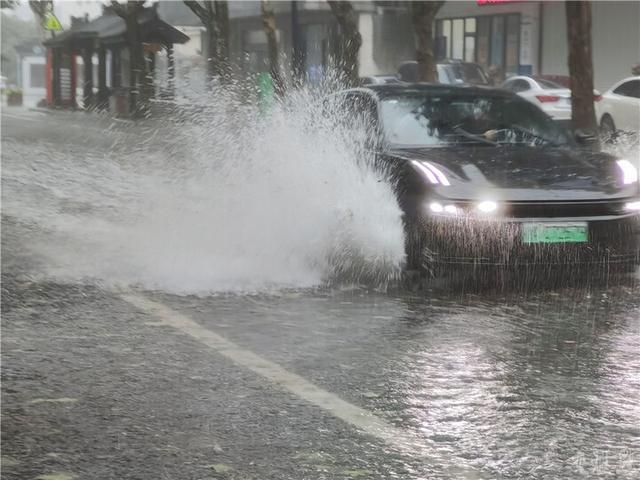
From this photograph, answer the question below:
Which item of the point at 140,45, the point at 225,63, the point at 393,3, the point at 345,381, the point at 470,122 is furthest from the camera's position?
the point at 393,3

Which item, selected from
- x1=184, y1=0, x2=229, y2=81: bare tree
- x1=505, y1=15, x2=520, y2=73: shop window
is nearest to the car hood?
x1=184, y1=0, x2=229, y2=81: bare tree

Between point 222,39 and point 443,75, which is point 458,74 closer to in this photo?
point 443,75

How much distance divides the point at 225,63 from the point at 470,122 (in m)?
9.23

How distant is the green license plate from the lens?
22.8 feet

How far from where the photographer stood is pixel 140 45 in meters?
14.8

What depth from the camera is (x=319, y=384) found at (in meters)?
4.82

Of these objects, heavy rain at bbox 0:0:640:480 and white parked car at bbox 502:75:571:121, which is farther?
white parked car at bbox 502:75:571:121

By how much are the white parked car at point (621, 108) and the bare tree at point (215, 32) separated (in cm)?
750

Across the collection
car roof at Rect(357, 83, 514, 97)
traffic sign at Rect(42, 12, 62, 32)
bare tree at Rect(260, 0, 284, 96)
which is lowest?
car roof at Rect(357, 83, 514, 97)

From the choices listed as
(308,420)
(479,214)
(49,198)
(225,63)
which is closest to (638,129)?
(225,63)

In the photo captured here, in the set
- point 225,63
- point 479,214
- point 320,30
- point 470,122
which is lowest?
point 479,214

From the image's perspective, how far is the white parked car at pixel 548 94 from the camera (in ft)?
72.2

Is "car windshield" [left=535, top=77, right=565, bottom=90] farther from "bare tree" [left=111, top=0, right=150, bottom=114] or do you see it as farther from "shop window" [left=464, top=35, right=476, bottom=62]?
"shop window" [left=464, top=35, right=476, bottom=62]

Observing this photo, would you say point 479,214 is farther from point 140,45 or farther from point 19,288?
point 140,45
